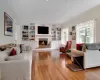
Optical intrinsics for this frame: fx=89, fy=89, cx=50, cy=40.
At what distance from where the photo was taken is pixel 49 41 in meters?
9.27

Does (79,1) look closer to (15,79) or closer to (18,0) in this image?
(18,0)

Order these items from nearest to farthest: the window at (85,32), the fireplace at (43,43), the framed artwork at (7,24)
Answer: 1. the framed artwork at (7,24)
2. the window at (85,32)
3. the fireplace at (43,43)

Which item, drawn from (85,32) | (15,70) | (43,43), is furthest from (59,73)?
(43,43)

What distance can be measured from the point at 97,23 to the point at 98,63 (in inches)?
74.8

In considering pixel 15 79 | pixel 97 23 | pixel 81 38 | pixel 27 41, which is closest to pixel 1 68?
pixel 15 79

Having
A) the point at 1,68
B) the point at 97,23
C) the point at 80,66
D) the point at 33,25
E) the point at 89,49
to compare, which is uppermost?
the point at 33,25

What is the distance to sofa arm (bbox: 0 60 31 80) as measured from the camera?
69.7 inches

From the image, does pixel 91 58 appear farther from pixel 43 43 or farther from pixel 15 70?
pixel 43 43

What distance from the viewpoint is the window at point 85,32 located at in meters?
4.66

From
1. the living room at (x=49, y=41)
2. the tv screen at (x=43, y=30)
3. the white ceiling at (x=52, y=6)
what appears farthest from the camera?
the tv screen at (x=43, y=30)

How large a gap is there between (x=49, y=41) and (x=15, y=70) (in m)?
7.50

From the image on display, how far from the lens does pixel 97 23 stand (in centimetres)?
419

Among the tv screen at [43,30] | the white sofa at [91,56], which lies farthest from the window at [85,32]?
the tv screen at [43,30]

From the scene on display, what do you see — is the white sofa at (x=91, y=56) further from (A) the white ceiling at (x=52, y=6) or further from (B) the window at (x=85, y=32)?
(A) the white ceiling at (x=52, y=6)
